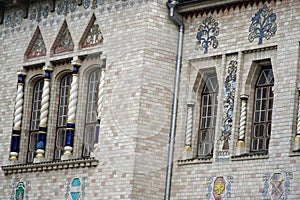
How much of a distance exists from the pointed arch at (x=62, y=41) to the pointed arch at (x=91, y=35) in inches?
26.2

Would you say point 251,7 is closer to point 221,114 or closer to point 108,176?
point 221,114

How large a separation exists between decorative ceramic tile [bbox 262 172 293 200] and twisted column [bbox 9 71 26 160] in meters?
8.87

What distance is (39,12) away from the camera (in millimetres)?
33344

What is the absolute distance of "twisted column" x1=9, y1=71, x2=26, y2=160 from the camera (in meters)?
33.0

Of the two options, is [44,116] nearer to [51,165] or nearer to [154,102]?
[51,165]

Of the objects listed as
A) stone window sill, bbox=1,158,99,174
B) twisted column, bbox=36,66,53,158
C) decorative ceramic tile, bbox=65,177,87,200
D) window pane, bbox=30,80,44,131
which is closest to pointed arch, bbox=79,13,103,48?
twisted column, bbox=36,66,53,158

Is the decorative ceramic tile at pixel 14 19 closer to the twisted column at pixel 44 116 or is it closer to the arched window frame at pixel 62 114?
the twisted column at pixel 44 116

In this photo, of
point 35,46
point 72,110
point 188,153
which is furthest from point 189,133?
point 35,46

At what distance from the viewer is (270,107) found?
2798 centimetres

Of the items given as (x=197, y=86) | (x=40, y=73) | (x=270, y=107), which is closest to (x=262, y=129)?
(x=270, y=107)

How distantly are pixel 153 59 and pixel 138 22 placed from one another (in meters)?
1.08

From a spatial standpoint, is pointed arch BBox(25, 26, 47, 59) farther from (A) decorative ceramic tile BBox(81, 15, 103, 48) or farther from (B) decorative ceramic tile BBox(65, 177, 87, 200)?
(B) decorative ceramic tile BBox(65, 177, 87, 200)

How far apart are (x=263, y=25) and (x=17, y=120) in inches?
341

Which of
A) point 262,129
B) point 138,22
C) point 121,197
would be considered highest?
point 138,22
